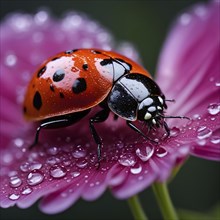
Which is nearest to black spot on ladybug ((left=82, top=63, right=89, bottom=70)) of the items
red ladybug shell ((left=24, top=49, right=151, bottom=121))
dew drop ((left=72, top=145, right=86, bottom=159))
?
red ladybug shell ((left=24, top=49, right=151, bottom=121))

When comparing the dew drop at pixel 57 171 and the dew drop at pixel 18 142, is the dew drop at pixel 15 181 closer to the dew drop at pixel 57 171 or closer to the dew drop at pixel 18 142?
the dew drop at pixel 57 171

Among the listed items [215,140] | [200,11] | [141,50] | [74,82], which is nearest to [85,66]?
[74,82]

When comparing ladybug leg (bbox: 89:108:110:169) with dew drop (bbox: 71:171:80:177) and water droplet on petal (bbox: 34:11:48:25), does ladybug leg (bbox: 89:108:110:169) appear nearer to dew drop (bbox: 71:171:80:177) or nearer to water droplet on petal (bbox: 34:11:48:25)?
dew drop (bbox: 71:171:80:177)

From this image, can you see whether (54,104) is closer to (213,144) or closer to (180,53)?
(213,144)

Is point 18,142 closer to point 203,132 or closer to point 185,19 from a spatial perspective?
point 203,132

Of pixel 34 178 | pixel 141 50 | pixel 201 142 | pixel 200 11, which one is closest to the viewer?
pixel 201 142

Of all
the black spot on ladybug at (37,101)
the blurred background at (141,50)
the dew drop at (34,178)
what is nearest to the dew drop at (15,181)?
the dew drop at (34,178)

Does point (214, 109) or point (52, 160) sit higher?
point (214, 109)
